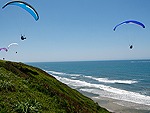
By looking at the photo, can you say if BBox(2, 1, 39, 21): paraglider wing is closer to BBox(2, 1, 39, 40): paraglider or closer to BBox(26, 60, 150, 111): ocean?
BBox(2, 1, 39, 40): paraglider

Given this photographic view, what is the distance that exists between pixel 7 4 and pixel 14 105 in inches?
594

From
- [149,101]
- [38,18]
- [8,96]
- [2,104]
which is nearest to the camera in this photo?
[2,104]

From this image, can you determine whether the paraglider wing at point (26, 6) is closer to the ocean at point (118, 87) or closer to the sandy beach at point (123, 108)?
the sandy beach at point (123, 108)

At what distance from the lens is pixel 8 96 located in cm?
920

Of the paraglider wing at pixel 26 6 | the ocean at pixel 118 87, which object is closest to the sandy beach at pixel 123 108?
the ocean at pixel 118 87

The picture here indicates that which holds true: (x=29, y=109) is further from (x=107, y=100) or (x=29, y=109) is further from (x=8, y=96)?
(x=107, y=100)

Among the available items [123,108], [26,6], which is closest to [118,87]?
[123,108]

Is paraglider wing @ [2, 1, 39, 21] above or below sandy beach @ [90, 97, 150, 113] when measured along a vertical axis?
above

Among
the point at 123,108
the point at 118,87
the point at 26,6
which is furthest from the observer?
the point at 118,87

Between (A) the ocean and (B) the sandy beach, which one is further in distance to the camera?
(A) the ocean

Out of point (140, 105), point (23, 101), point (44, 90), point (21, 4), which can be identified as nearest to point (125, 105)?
point (140, 105)

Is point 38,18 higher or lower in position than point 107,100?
higher

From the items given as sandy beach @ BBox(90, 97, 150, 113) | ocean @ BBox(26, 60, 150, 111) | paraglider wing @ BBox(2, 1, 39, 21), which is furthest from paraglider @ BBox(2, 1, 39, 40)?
ocean @ BBox(26, 60, 150, 111)

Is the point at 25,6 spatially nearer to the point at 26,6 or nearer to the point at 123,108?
the point at 26,6
